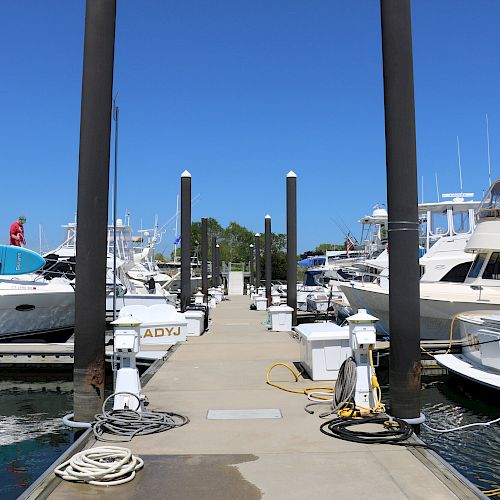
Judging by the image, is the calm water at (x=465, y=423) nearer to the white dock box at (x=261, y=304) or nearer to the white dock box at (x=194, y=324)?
the white dock box at (x=194, y=324)

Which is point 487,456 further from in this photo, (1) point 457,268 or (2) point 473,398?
(1) point 457,268

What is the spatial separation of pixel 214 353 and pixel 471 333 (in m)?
5.30

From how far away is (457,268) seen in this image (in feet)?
62.0

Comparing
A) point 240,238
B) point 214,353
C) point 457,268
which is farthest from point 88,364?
point 240,238

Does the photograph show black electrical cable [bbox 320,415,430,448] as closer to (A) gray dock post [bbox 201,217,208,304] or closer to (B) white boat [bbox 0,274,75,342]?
(B) white boat [bbox 0,274,75,342]

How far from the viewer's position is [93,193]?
5941 millimetres

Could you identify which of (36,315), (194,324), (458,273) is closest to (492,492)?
(194,324)

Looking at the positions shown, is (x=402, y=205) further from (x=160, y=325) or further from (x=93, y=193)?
(x=160, y=325)

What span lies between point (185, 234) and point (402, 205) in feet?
49.9

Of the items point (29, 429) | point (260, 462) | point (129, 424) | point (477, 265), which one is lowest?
point (29, 429)

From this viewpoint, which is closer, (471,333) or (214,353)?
(471,333)

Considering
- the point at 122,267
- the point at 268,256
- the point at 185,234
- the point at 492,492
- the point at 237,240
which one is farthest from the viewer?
the point at 237,240

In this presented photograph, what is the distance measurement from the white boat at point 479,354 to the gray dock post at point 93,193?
6419mm

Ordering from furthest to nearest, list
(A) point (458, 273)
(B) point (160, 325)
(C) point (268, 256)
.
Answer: (C) point (268, 256) → (A) point (458, 273) → (B) point (160, 325)
